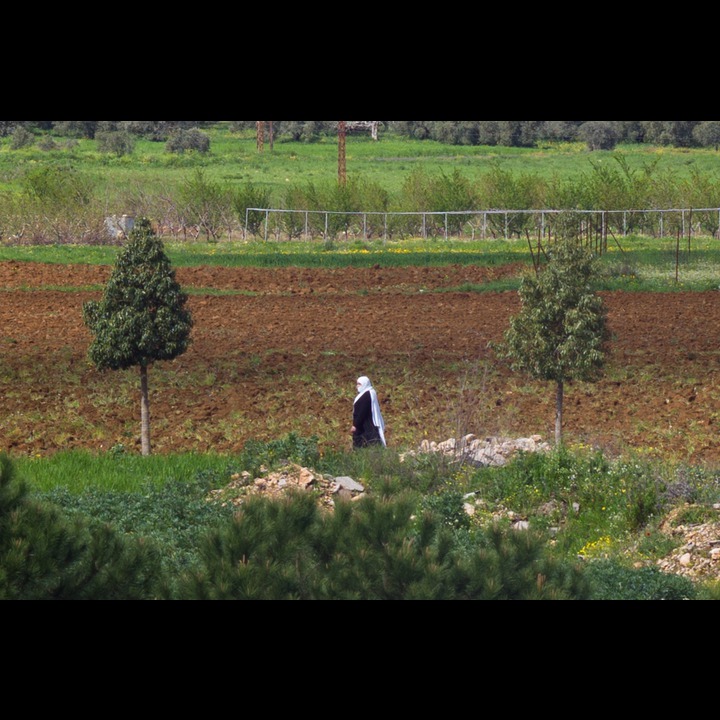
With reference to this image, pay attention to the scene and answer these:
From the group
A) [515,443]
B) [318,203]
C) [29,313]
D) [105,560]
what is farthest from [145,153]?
[105,560]

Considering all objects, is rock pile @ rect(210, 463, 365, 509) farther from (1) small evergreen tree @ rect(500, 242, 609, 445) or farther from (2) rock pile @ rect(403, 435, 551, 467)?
(1) small evergreen tree @ rect(500, 242, 609, 445)

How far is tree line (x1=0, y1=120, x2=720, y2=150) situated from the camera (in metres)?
77.4

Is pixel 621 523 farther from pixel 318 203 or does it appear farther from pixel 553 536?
pixel 318 203

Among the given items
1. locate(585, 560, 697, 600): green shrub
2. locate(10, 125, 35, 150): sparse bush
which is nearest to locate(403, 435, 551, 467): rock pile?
locate(585, 560, 697, 600): green shrub

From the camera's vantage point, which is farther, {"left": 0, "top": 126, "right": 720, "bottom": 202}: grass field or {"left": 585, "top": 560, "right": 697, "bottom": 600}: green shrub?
{"left": 0, "top": 126, "right": 720, "bottom": 202}: grass field

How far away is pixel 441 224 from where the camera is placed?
50281 millimetres

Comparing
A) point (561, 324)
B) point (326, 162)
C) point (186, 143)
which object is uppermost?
point (186, 143)

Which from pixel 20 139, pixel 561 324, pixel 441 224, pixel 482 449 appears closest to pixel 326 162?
pixel 20 139

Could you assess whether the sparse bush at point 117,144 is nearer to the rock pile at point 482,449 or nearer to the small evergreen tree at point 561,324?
the small evergreen tree at point 561,324

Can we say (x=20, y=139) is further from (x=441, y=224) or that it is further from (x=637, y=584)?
(x=637, y=584)

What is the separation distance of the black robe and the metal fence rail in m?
32.6

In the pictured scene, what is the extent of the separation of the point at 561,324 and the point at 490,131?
72.6 metres

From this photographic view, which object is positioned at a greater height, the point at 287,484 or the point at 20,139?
the point at 20,139

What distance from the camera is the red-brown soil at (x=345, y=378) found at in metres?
15.7
